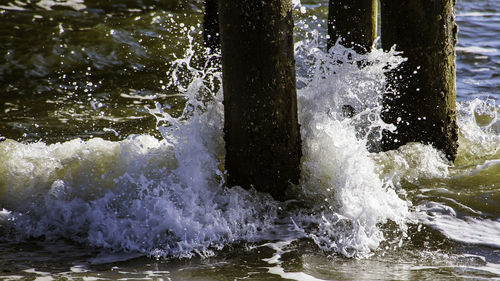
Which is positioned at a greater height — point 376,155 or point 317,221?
point 376,155

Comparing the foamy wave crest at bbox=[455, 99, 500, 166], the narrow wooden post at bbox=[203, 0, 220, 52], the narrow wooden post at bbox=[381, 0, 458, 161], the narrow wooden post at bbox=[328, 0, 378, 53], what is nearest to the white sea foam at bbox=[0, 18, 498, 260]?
the narrow wooden post at bbox=[381, 0, 458, 161]

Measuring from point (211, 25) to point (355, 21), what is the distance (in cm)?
242

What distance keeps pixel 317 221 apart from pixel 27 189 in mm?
2260

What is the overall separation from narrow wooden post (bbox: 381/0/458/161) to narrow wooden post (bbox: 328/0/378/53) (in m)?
1.27

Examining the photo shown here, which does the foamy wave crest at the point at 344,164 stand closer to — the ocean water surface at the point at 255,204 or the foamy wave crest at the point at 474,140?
the ocean water surface at the point at 255,204

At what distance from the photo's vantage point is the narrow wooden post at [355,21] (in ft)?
20.3

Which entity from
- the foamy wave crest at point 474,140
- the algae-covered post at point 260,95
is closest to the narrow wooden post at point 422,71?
the foamy wave crest at point 474,140

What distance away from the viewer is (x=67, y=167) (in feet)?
16.3

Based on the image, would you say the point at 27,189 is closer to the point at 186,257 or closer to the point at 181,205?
the point at 181,205

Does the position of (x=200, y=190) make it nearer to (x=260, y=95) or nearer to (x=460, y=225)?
(x=260, y=95)

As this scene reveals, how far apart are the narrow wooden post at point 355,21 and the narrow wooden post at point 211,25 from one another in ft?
6.71

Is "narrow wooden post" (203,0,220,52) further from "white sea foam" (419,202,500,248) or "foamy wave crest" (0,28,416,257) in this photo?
"white sea foam" (419,202,500,248)

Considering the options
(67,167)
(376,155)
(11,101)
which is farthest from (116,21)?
(376,155)

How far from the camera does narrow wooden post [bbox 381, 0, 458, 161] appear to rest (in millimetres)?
4770
